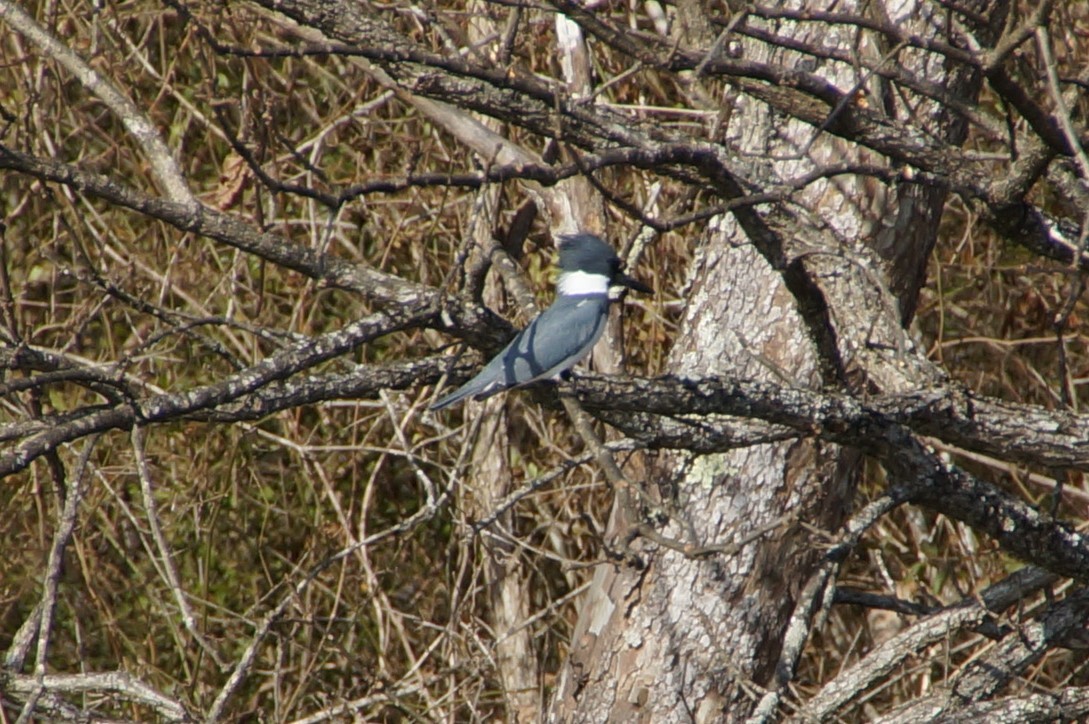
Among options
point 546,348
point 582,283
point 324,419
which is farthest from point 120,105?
point 324,419

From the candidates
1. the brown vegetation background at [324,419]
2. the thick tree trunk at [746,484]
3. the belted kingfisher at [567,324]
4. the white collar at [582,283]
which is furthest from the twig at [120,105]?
the brown vegetation background at [324,419]

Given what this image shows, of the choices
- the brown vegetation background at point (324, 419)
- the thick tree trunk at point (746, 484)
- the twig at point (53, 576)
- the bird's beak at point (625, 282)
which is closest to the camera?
the twig at point (53, 576)

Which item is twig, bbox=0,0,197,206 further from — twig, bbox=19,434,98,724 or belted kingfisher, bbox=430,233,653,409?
belted kingfisher, bbox=430,233,653,409

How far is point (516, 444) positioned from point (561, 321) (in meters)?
1.60

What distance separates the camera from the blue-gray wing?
2.47 meters

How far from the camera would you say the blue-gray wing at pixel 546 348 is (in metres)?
2.47

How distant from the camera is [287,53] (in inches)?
83.0

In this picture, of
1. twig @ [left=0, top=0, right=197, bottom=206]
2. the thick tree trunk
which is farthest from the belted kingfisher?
twig @ [left=0, top=0, right=197, bottom=206]

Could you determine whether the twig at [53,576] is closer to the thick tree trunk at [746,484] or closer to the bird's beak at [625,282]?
the thick tree trunk at [746,484]

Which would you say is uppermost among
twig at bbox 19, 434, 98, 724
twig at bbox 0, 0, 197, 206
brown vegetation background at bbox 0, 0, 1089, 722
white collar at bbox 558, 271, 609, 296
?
twig at bbox 0, 0, 197, 206

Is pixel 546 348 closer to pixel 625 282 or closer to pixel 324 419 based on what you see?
pixel 625 282

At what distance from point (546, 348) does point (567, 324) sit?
0.32 meters

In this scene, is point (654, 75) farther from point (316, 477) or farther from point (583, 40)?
point (316, 477)

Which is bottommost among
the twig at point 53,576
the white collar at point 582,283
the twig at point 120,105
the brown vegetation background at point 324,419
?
the brown vegetation background at point 324,419
